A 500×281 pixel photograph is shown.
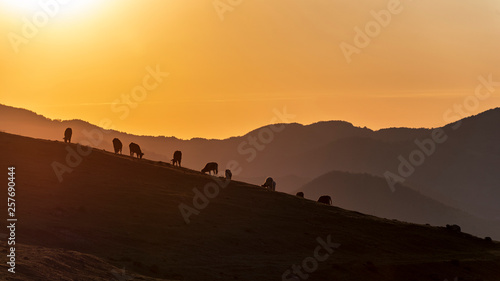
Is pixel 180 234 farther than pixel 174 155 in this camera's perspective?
No

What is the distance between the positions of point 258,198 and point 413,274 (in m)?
21.7

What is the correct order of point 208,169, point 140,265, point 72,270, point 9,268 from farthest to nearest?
point 208,169 → point 140,265 → point 72,270 → point 9,268

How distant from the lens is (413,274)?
169 feet

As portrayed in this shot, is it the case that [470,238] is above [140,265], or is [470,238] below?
above

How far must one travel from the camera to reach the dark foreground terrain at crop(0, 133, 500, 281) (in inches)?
1636

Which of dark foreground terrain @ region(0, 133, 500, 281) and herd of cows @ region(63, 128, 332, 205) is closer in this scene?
dark foreground terrain @ region(0, 133, 500, 281)

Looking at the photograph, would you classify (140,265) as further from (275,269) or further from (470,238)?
(470,238)

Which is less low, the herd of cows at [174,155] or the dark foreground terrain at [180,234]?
the herd of cows at [174,155]

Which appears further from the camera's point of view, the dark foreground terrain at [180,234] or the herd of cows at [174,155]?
the herd of cows at [174,155]

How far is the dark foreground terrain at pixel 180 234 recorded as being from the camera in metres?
41.6

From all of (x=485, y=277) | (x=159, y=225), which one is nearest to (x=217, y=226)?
(x=159, y=225)

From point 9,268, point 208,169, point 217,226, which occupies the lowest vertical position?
point 9,268

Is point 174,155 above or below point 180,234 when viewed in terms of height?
above

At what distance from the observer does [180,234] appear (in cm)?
5153
